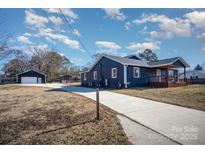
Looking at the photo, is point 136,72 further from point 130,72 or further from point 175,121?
point 175,121

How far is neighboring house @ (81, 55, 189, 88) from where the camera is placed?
15.8 metres

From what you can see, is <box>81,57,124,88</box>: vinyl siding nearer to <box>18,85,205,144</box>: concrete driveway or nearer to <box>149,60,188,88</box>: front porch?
<box>149,60,188,88</box>: front porch

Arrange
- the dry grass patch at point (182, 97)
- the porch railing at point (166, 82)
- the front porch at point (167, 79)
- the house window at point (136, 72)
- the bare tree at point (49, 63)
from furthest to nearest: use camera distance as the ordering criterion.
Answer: the bare tree at point (49, 63)
the house window at point (136, 72)
the front porch at point (167, 79)
the porch railing at point (166, 82)
the dry grass patch at point (182, 97)

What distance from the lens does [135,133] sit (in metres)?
4.33

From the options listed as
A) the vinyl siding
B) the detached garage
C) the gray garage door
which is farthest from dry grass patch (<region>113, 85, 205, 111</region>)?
the gray garage door

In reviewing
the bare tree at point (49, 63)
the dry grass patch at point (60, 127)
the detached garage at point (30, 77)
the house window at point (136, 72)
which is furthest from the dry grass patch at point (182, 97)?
the bare tree at point (49, 63)

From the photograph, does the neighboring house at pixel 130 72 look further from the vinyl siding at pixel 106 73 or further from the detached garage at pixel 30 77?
the detached garage at pixel 30 77

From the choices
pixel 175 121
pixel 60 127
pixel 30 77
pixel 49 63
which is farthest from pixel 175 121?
pixel 49 63

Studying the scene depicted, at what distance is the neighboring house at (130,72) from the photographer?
15805 millimetres

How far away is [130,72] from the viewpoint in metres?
16.1

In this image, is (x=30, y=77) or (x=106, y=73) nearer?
(x=106, y=73)

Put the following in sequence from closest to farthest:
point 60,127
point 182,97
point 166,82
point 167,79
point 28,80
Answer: point 60,127 → point 182,97 → point 166,82 → point 167,79 → point 28,80

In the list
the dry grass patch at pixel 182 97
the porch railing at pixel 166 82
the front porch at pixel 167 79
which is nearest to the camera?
the dry grass patch at pixel 182 97
